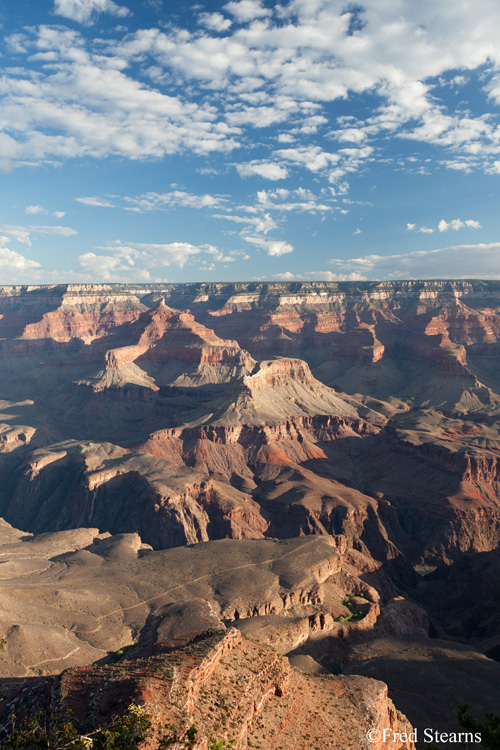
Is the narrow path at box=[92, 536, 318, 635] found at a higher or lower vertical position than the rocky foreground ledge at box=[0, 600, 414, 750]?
lower

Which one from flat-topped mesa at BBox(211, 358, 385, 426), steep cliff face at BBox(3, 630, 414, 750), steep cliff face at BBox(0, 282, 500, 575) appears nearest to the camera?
steep cliff face at BBox(3, 630, 414, 750)

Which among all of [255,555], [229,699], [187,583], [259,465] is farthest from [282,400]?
[229,699]

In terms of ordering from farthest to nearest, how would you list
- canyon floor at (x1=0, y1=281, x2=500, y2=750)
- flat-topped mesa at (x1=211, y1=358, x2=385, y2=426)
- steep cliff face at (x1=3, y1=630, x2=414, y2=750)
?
flat-topped mesa at (x1=211, y1=358, x2=385, y2=426), canyon floor at (x1=0, y1=281, x2=500, y2=750), steep cliff face at (x1=3, y1=630, x2=414, y2=750)

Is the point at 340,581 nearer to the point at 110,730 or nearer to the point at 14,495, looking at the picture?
the point at 110,730

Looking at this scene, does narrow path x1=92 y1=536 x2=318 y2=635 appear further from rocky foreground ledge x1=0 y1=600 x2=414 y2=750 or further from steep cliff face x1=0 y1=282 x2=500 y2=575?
steep cliff face x1=0 y1=282 x2=500 y2=575

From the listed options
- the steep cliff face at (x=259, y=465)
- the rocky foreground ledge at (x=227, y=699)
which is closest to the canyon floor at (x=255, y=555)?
the rocky foreground ledge at (x=227, y=699)

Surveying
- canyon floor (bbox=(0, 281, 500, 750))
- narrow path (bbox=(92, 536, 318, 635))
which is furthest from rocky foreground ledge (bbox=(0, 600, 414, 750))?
narrow path (bbox=(92, 536, 318, 635))

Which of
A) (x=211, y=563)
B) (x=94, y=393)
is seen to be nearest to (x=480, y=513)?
(x=211, y=563)

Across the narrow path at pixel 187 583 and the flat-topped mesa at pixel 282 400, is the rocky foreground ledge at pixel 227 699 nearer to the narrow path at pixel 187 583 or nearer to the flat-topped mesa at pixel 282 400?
the narrow path at pixel 187 583
